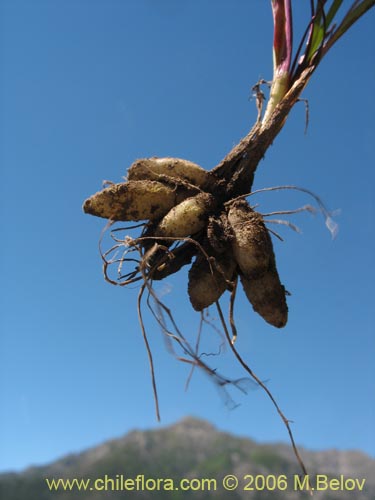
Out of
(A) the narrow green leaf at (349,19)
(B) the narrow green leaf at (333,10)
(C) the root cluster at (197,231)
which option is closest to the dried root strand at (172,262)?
(C) the root cluster at (197,231)

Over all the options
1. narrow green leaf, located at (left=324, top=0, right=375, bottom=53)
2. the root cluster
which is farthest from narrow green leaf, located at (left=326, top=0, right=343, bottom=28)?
the root cluster

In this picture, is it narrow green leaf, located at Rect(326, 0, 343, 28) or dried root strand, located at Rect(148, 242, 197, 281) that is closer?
dried root strand, located at Rect(148, 242, 197, 281)

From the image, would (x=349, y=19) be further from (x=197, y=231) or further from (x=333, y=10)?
(x=197, y=231)

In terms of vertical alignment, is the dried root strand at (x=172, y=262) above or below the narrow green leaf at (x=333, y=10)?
below

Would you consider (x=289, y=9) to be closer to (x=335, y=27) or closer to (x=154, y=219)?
(x=335, y=27)

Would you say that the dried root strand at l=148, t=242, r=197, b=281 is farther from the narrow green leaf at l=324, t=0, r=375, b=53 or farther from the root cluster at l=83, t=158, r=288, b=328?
the narrow green leaf at l=324, t=0, r=375, b=53

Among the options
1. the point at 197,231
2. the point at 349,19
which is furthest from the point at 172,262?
the point at 349,19

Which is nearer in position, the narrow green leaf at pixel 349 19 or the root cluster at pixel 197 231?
the root cluster at pixel 197 231

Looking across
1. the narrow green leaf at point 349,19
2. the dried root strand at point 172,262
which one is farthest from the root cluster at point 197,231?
the narrow green leaf at point 349,19

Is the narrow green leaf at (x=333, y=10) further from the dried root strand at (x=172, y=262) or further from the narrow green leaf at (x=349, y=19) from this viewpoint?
the dried root strand at (x=172, y=262)

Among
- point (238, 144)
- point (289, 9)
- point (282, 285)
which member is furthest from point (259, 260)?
point (289, 9)

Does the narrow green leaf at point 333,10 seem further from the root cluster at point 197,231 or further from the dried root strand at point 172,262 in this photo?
the dried root strand at point 172,262

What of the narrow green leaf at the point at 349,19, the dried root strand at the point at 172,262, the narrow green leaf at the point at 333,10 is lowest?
the dried root strand at the point at 172,262
